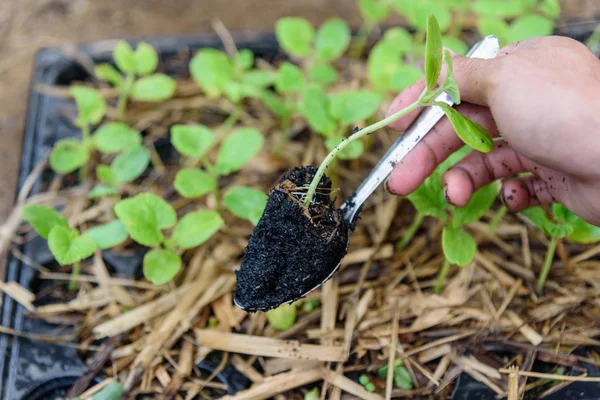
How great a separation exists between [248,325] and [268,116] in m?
0.67

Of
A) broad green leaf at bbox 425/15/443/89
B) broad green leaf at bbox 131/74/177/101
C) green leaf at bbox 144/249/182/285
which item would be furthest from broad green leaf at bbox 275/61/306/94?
broad green leaf at bbox 425/15/443/89

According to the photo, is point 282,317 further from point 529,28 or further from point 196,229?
point 529,28

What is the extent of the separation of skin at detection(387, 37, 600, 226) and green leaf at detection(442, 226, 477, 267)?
8cm

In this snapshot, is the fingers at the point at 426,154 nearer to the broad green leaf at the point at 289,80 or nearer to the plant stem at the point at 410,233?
the plant stem at the point at 410,233

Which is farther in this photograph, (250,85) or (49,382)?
(250,85)

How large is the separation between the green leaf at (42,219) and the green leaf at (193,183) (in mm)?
253

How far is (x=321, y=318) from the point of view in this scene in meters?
1.17

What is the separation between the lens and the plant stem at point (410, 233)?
124 cm

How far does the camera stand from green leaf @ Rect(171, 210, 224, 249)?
1.14 meters

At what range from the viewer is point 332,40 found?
1589 mm

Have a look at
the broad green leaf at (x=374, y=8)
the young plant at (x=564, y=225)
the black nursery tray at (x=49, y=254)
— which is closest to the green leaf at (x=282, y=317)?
the black nursery tray at (x=49, y=254)

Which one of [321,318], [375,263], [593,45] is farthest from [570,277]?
[593,45]

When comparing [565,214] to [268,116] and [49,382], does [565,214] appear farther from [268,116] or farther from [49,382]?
[49,382]

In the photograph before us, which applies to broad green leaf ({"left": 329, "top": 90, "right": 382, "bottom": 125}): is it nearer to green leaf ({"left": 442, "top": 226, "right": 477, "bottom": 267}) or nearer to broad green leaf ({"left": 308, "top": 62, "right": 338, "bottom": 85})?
broad green leaf ({"left": 308, "top": 62, "right": 338, "bottom": 85})
